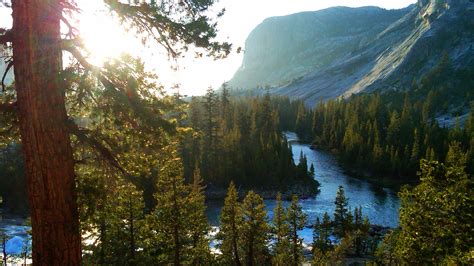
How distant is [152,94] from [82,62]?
1382 mm

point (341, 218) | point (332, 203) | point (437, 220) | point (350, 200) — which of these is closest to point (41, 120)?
point (437, 220)

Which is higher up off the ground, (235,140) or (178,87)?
(178,87)

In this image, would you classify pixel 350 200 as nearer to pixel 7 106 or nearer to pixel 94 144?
pixel 94 144

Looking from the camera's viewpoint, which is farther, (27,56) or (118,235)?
(118,235)

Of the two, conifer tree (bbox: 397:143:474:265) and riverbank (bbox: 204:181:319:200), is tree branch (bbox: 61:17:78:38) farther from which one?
riverbank (bbox: 204:181:319:200)

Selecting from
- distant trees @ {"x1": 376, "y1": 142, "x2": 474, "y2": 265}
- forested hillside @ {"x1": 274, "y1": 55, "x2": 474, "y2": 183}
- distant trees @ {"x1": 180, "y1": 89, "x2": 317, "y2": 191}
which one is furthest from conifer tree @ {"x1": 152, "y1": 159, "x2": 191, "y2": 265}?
distant trees @ {"x1": 180, "y1": 89, "x2": 317, "y2": 191}

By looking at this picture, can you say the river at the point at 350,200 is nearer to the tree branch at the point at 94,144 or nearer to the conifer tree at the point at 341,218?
the conifer tree at the point at 341,218

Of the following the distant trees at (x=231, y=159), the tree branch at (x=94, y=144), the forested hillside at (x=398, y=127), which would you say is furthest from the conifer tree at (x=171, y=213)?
the distant trees at (x=231, y=159)

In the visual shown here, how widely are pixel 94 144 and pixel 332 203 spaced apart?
198 feet

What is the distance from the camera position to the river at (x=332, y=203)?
49866mm

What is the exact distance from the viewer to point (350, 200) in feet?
209

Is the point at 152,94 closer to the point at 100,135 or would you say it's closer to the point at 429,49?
the point at 100,135

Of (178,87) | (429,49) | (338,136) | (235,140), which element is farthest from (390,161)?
(429,49)

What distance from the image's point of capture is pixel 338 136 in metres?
Answer: 109
